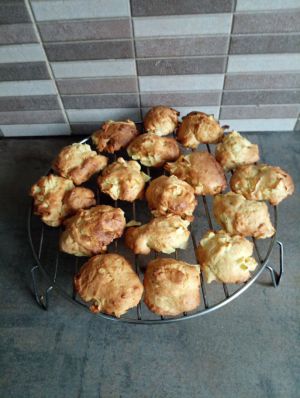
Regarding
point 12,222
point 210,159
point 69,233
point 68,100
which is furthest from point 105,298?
point 68,100

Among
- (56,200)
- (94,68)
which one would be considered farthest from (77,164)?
(94,68)

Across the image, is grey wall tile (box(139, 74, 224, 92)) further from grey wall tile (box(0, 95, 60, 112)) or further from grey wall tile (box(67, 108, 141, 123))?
grey wall tile (box(0, 95, 60, 112))

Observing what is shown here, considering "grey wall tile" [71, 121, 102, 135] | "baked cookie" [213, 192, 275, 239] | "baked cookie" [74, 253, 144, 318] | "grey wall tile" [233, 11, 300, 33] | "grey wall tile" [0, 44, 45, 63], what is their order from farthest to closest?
"grey wall tile" [71, 121, 102, 135] < "grey wall tile" [0, 44, 45, 63] < "grey wall tile" [233, 11, 300, 33] < "baked cookie" [213, 192, 275, 239] < "baked cookie" [74, 253, 144, 318]

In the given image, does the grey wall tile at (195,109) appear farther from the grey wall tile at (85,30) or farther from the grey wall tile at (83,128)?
Result: the grey wall tile at (85,30)

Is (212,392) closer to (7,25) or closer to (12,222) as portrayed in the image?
(12,222)

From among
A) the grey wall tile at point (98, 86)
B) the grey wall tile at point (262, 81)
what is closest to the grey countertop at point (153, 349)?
the grey wall tile at point (262, 81)

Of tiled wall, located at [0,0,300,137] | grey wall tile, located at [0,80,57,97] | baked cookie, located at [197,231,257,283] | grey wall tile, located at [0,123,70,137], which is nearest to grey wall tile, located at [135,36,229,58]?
tiled wall, located at [0,0,300,137]
